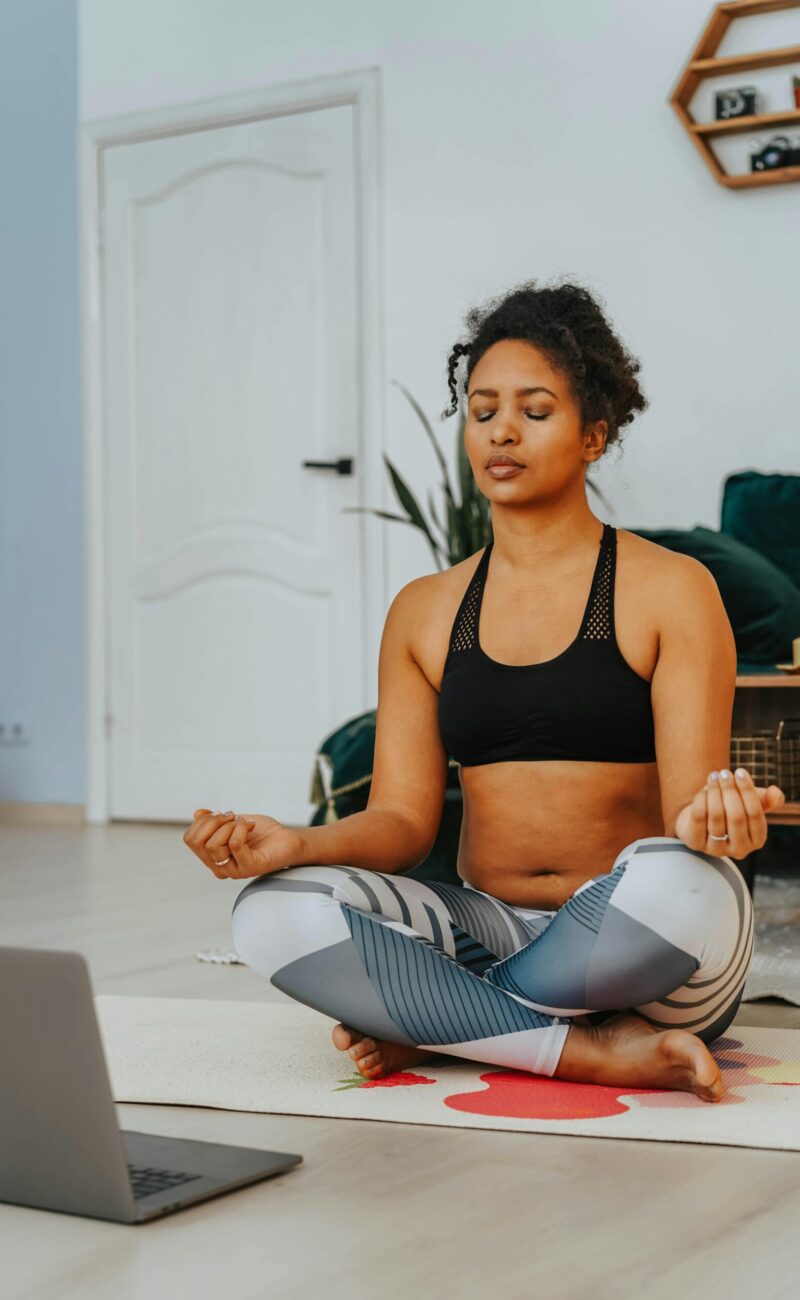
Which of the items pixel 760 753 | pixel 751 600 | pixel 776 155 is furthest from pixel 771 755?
pixel 776 155

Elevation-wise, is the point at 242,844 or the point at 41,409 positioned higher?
the point at 41,409

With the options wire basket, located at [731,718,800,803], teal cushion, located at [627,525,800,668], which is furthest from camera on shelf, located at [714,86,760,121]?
wire basket, located at [731,718,800,803]

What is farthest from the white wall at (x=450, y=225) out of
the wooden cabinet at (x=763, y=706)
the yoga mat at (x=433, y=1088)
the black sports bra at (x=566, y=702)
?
the yoga mat at (x=433, y=1088)

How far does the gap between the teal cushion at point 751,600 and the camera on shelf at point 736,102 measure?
1.34 metres

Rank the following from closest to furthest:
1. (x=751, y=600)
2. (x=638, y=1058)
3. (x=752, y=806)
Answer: (x=752, y=806) < (x=638, y=1058) < (x=751, y=600)

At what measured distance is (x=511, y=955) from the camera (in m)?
1.75

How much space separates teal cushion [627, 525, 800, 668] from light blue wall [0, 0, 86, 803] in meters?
2.53

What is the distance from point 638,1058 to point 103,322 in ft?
13.2

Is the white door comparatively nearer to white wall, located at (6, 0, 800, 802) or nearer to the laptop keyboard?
white wall, located at (6, 0, 800, 802)

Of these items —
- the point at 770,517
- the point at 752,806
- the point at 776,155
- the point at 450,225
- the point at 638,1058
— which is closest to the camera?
the point at 752,806

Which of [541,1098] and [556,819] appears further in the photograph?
[556,819]

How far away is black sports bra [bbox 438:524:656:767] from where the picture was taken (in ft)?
5.90

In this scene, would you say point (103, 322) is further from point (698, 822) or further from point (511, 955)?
point (698, 822)

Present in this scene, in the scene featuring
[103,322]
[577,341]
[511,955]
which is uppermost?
[103,322]
